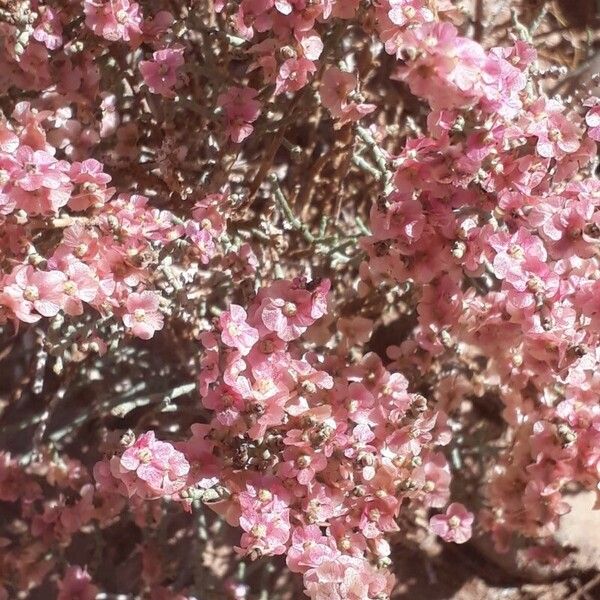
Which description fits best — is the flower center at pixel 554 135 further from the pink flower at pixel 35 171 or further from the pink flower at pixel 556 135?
the pink flower at pixel 35 171

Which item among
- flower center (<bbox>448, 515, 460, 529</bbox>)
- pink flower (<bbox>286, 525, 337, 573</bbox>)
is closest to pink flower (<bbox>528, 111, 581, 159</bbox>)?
pink flower (<bbox>286, 525, 337, 573</bbox>)

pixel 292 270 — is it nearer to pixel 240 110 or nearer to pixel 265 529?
pixel 240 110

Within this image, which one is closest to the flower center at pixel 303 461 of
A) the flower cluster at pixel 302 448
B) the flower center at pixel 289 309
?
the flower cluster at pixel 302 448

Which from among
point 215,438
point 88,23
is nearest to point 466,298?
point 215,438

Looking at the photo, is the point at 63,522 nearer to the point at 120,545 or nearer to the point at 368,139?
the point at 120,545

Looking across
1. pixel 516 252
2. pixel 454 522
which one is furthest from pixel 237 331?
pixel 454 522
